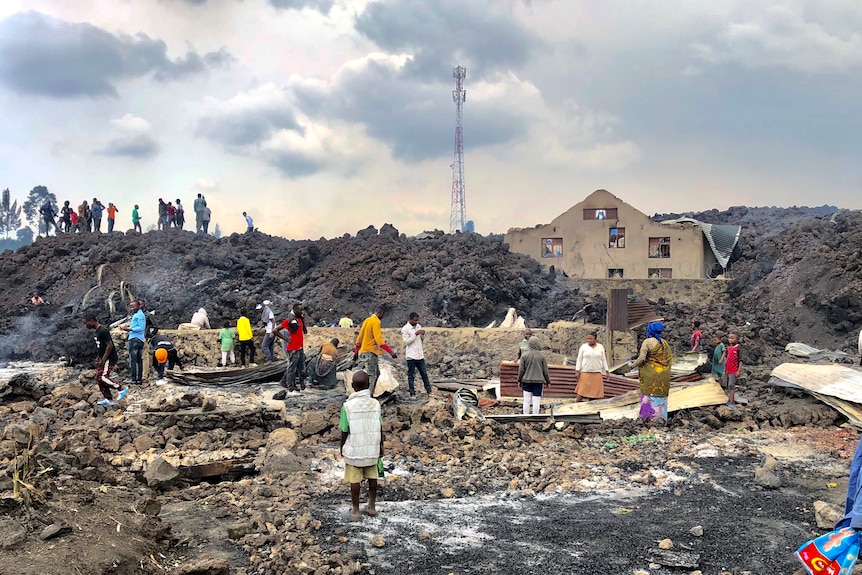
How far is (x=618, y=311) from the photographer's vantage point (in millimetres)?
13758

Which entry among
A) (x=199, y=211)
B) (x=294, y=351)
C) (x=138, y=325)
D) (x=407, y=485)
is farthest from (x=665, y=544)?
(x=199, y=211)

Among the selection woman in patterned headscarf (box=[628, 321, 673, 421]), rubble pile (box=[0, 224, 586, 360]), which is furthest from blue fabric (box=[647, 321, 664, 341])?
rubble pile (box=[0, 224, 586, 360])

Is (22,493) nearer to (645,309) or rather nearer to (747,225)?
(645,309)

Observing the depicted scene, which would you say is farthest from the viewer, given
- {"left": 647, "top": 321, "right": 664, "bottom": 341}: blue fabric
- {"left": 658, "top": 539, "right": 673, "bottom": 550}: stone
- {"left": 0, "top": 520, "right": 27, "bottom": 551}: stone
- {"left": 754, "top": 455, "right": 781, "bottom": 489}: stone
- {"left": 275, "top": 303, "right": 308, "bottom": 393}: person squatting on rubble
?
{"left": 275, "top": 303, "right": 308, "bottom": 393}: person squatting on rubble

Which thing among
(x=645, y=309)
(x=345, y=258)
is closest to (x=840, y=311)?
(x=645, y=309)

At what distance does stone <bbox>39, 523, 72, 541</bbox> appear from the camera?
13.5ft

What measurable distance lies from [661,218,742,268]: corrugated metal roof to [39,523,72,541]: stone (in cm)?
3159

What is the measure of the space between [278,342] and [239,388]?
11.9ft

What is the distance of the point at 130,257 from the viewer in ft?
79.8

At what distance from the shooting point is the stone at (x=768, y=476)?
6379 millimetres

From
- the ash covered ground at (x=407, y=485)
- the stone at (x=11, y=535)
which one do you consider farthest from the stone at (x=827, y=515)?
the stone at (x=11, y=535)

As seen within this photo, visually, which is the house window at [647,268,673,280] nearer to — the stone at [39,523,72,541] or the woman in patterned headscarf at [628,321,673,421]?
the woman in patterned headscarf at [628,321,673,421]

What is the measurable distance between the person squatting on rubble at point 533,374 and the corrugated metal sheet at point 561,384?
5.21ft

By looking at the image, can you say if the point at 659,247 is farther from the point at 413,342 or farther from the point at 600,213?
the point at 413,342
